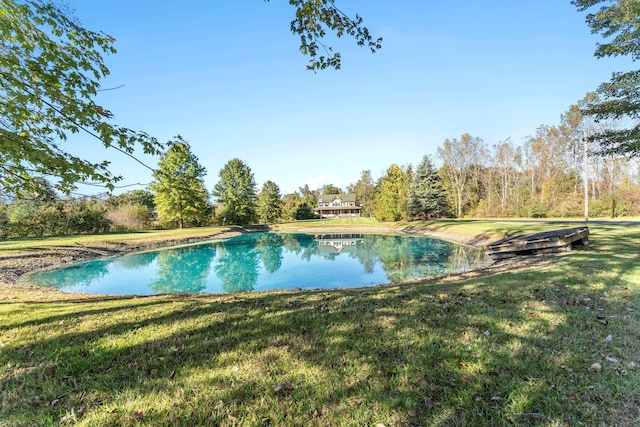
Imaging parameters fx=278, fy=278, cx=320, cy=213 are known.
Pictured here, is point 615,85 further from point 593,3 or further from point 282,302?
point 282,302

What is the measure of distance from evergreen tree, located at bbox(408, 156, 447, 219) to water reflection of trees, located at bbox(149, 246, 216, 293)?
2670cm

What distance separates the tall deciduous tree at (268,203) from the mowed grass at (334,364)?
44399 mm

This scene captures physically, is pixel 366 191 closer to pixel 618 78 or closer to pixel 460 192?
pixel 460 192

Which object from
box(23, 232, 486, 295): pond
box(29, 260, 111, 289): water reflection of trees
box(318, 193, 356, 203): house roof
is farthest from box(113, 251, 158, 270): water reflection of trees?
box(318, 193, 356, 203): house roof

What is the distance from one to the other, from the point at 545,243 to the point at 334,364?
12433 mm

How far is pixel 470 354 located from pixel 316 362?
155 cm

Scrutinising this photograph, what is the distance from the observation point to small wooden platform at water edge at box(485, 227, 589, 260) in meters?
10.7

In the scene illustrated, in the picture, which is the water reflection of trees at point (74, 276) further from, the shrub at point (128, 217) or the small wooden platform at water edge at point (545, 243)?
the shrub at point (128, 217)

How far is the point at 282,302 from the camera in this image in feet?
16.3

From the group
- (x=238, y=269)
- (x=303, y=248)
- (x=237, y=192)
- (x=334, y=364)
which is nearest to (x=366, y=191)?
(x=237, y=192)

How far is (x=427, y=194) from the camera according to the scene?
119 ft

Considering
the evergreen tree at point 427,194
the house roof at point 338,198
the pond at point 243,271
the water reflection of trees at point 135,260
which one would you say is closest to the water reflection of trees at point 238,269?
the pond at point 243,271

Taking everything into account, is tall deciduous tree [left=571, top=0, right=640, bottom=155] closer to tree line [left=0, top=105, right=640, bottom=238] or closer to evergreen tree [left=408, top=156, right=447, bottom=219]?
tree line [left=0, top=105, right=640, bottom=238]

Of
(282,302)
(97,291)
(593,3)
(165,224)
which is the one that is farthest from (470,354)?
(165,224)
